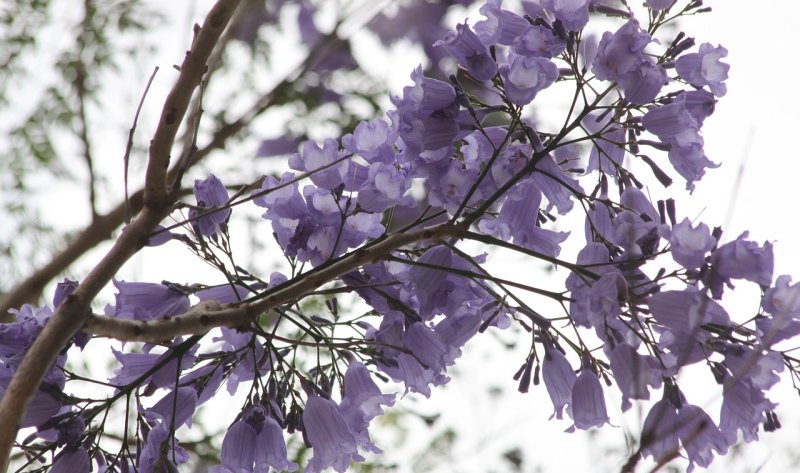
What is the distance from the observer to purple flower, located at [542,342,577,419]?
3.82ft

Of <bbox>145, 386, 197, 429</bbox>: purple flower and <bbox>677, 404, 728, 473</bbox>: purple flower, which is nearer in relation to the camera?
<bbox>677, 404, 728, 473</bbox>: purple flower

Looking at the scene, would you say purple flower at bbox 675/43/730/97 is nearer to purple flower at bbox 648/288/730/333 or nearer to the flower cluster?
the flower cluster

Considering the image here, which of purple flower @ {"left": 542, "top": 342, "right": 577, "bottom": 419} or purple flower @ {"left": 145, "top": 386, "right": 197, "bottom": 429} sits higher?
purple flower @ {"left": 145, "top": 386, "right": 197, "bottom": 429}

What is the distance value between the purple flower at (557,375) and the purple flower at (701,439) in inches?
6.7

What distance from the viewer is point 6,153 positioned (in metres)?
3.85

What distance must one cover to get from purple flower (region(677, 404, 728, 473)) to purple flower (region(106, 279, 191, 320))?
0.74 m

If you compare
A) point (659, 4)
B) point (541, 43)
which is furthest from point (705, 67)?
point (541, 43)

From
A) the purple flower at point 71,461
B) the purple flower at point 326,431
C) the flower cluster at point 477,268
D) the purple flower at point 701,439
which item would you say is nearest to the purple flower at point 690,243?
the flower cluster at point 477,268

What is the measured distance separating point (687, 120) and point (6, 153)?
3644mm

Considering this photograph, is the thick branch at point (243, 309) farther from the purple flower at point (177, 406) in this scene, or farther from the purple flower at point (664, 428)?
the purple flower at point (664, 428)

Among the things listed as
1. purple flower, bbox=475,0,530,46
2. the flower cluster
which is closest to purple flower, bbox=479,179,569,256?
the flower cluster

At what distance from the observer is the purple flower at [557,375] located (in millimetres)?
1165

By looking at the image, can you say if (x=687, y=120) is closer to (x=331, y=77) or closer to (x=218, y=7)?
(x=218, y=7)

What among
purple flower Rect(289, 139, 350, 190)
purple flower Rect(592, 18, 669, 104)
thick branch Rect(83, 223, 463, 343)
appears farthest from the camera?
purple flower Rect(289, 139, 350, 190)
